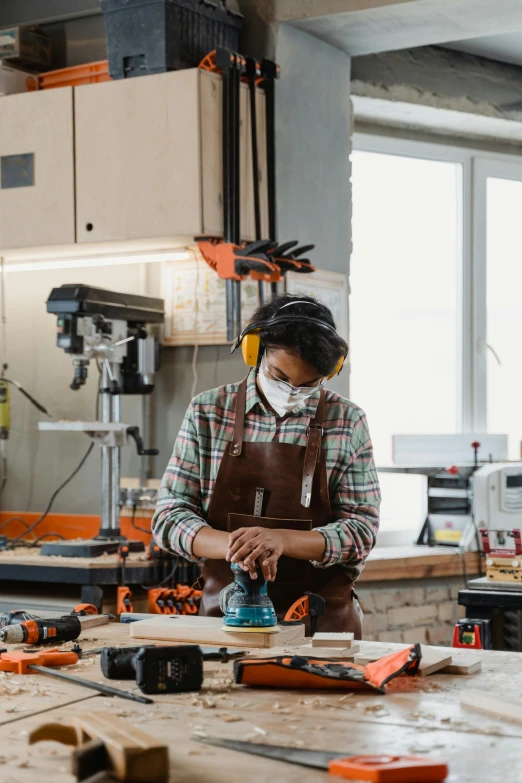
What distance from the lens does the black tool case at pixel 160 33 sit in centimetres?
387

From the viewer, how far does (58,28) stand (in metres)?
4.63

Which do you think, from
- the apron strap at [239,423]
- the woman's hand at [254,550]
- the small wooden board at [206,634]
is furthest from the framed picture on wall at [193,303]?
the small wooden board at [206,634]

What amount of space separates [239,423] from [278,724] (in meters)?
1.33

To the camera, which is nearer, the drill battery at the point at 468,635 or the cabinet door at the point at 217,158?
the drill battery at the point at 468,635

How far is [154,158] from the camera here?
3.88 m

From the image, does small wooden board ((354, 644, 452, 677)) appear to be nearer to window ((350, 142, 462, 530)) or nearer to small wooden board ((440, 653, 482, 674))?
small wooden board ((440, 653, 482, 674))

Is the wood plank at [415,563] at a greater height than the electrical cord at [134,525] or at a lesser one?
lesser

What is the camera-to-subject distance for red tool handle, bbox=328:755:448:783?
1301mm

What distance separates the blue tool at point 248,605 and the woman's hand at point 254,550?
2.4 inches

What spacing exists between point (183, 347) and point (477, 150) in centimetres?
205

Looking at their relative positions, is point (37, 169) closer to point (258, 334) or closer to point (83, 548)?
point (83, 548)

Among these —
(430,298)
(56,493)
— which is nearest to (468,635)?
(56,493)

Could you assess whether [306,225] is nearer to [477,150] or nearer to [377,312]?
[377,312]

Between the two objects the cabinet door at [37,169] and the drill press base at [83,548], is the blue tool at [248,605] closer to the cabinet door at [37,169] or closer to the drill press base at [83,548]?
the drill press base at [83,548]
